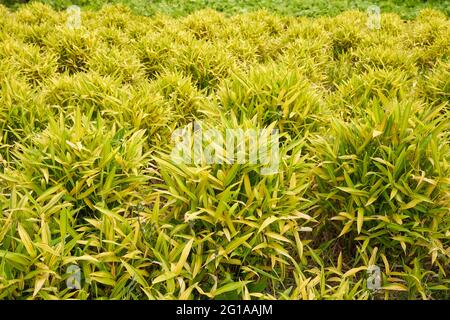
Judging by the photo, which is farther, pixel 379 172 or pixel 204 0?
pixel 204 0

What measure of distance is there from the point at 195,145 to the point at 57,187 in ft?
2.42

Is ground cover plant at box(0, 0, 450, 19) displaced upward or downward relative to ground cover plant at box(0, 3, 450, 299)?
upward

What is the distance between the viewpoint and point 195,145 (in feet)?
7.91

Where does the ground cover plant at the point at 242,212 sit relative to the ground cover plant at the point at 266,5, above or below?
below

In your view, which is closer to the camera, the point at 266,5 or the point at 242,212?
the point at 242,212

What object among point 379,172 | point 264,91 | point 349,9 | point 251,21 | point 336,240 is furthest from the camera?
point 349,9

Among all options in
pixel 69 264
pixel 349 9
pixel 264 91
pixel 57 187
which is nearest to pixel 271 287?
pixel 69 264

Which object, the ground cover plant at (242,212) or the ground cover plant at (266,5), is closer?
the ground cover plant at (242,212)

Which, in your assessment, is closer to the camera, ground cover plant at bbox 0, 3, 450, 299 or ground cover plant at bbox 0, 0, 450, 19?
ground cover plant at bbox 0, 3, 450, 299

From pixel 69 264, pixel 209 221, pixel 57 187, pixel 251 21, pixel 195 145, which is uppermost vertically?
pixel 251 21

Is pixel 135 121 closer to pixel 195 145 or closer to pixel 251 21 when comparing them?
pixel 195 145

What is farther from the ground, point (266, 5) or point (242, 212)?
point (266, 5)
